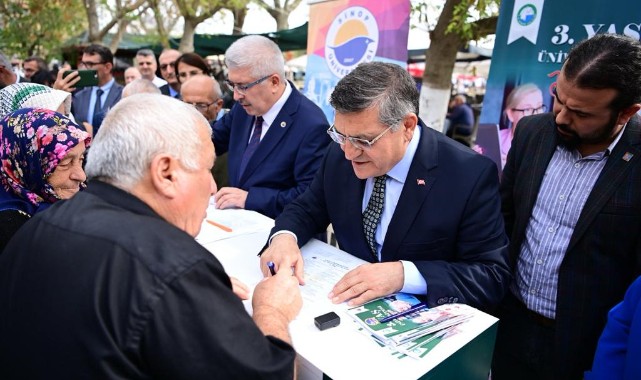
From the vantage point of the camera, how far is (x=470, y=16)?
170 inches

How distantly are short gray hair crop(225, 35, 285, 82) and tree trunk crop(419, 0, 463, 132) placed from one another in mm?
2684

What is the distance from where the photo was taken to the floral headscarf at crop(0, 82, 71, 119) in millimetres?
2426

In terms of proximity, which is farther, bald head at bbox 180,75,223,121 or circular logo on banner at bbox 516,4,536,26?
bald head at bbox 180,75,223,121

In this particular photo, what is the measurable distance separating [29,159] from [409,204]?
1619 mm

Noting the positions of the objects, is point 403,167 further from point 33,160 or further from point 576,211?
point 33,160

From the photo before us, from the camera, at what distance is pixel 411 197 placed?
69.4 inches

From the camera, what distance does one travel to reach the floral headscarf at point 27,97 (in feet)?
7.96

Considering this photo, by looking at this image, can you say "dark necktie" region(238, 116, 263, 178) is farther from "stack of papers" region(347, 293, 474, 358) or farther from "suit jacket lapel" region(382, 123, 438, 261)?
"stack of papers" region(347, 293, 474, 358)

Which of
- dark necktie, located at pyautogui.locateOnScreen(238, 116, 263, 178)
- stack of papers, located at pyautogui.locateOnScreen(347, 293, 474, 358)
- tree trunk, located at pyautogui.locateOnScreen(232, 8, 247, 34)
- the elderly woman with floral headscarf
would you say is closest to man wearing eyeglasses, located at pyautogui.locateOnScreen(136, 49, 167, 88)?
dark necktie, located at pyautogui.locateOnScreen(238, 116, 263, 178)

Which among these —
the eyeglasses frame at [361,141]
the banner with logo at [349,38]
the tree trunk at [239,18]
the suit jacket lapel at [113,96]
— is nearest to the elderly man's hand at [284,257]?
the eyeglasses frame at [361,141]

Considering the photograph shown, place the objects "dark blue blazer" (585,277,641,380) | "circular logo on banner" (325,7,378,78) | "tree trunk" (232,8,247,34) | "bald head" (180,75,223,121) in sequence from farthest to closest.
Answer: "tree trunk" (232,8,247,34) → "circular logo on banner" (325,7,378,78) → "bald head" (180,75,223,121) → "dark blue blazer" (585,277,641,380)

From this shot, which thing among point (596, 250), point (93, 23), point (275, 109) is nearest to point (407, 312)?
point (596, 250)

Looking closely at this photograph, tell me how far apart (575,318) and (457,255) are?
574 mm

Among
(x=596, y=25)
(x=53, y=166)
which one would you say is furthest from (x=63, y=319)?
(x=596, y=25)
